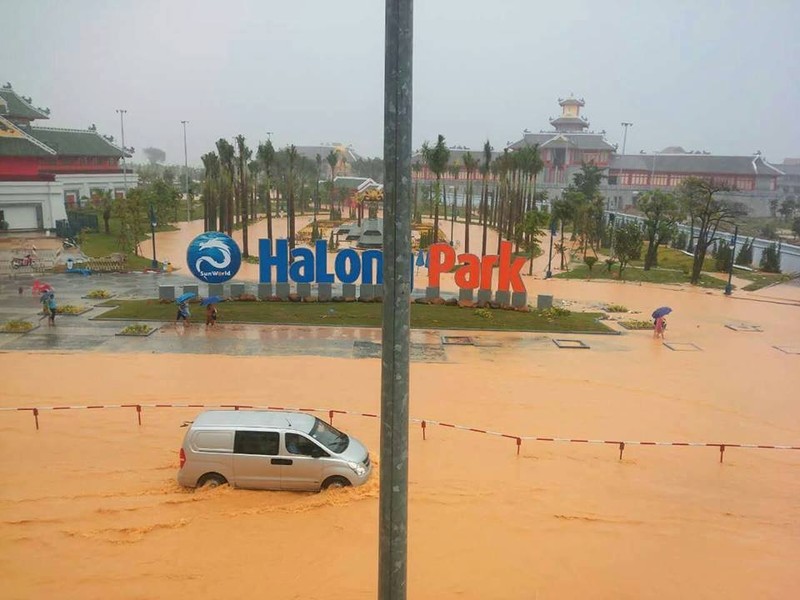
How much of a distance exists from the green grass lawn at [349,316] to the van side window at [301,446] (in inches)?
527

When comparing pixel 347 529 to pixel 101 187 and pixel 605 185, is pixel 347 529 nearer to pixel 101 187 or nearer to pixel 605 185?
pixel 101 187

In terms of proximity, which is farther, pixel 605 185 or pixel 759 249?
pixel 605 185

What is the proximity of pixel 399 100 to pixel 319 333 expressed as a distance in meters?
19.1

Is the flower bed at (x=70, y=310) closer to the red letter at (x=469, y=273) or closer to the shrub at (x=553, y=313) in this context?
the red letter at (x=469, y=273)

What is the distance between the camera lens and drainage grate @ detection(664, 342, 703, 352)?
2252 centimetres

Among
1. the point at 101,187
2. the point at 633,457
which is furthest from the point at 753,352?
the point at 101,187

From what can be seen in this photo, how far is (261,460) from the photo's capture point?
10367 mm

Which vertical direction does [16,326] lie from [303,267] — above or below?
below

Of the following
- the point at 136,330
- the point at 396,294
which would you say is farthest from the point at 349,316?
the point at 396,294

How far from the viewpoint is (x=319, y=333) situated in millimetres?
22766

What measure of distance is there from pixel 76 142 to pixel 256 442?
66655 millimetres

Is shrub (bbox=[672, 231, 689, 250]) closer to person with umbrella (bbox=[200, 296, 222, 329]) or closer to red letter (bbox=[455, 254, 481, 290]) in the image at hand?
red letter (bbox=[455, 254, 481, 290])

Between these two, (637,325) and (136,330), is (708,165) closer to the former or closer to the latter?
(637,325)

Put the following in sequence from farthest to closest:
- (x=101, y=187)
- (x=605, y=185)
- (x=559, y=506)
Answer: (x=605, y=185)
(x=101, y=187)
(x=559, y=506)
